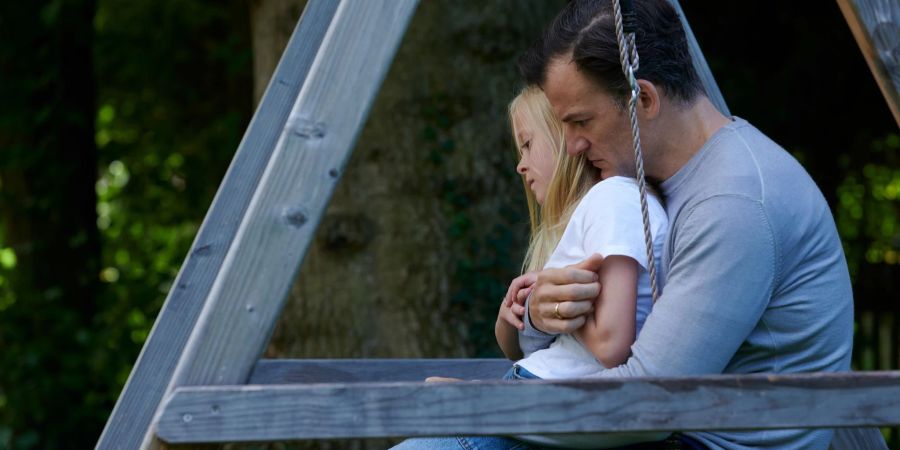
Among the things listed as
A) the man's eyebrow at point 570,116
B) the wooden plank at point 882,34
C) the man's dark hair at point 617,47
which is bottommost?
the man's eyebrow at point 570,116

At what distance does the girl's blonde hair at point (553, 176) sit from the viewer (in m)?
2.31

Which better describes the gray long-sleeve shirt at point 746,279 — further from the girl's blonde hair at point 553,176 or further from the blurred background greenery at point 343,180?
the blurred background greenery at point 343,180

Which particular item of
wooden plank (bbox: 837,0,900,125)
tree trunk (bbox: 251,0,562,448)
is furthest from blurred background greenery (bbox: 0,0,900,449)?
wooden plank (bbox: 837,0,900,125)

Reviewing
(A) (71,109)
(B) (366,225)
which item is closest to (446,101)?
(B) (366,225)

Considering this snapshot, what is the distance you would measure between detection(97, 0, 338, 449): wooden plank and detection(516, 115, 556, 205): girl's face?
21.9 inches

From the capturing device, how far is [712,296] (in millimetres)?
1852

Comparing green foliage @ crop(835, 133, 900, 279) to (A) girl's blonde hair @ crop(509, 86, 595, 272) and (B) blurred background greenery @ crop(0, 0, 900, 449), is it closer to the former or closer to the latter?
(B) blurred background greenery @ crop(0, 0, 900, 449)

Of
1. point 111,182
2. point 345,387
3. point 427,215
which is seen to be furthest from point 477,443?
point 111,182

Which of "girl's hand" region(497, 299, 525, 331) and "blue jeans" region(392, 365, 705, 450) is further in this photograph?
"girl's hand" region(497, 299, 525, 331)

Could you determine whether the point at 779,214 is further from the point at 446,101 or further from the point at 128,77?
the point at 128,77

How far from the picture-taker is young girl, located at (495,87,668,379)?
77.8 inches

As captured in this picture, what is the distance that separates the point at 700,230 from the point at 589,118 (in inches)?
14.1

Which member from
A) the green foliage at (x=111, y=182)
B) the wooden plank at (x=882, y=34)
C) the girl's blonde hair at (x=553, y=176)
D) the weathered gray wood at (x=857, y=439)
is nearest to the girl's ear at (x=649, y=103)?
the girl's blonde hair at (x=553, y=176)

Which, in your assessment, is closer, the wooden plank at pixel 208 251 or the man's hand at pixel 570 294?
the man's hand at pixel 570 294
